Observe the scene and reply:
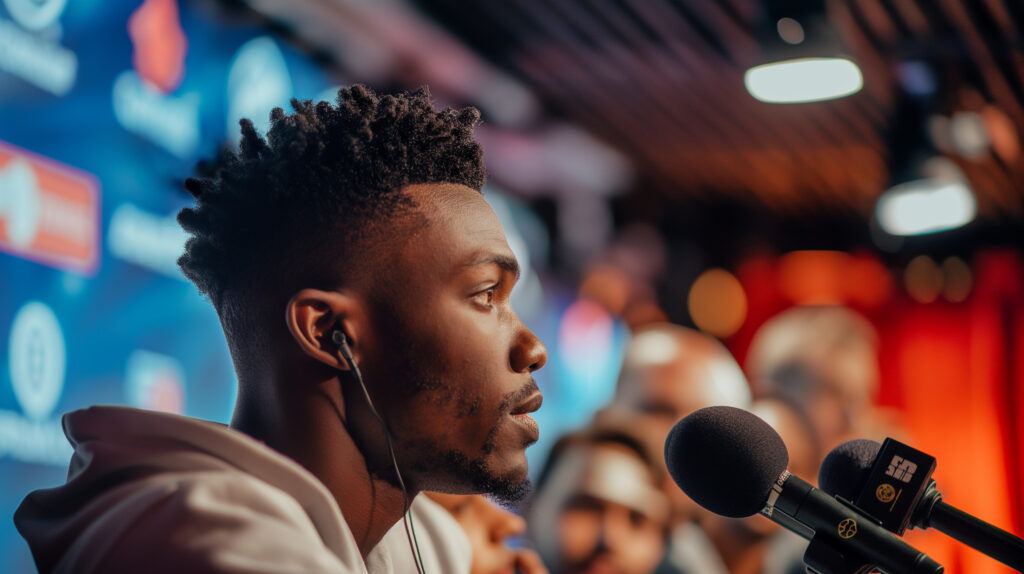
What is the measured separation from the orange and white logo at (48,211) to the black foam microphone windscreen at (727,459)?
194cm

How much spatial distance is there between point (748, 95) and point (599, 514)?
11.2ft

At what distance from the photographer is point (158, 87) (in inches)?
124

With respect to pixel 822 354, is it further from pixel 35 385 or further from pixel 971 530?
pixel 971 530

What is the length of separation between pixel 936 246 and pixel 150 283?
651cm

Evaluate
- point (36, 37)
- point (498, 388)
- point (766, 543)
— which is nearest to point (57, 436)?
point (36, 37)

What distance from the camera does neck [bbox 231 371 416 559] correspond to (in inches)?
51.0

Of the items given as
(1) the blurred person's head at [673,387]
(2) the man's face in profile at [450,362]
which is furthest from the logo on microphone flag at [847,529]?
(1) the blurred person's head at [673,387]

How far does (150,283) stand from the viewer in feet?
9.99

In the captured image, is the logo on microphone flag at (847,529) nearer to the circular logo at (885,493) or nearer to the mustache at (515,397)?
the circular logo at (885,493)

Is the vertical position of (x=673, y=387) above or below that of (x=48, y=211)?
above

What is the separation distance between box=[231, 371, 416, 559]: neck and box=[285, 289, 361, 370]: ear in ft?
0.13

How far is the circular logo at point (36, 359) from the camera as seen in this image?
253cm

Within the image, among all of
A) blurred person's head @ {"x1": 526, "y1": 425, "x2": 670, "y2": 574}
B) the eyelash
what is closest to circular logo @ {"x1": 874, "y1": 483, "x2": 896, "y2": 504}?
the eyelash

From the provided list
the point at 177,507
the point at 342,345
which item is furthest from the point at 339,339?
the point at 177,507
